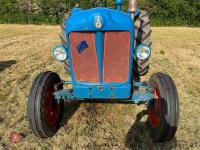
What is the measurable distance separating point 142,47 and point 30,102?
175 cm

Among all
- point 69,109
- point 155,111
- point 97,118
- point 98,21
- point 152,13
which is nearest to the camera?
point 98,21

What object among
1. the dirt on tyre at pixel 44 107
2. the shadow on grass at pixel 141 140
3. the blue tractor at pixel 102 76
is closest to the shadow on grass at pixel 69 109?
the dirt on tyre at pixel 44 107

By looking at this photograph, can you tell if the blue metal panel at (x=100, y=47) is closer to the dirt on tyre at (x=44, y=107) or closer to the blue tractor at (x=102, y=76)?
the blue tractor at (x=102, y=76)

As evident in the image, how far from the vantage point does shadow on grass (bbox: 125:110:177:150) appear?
4.79 meters

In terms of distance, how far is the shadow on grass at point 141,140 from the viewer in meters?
4.79

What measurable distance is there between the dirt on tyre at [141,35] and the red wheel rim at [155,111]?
1395 millimetres

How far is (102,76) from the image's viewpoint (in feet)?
16.1

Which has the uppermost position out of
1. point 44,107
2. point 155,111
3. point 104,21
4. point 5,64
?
point 104,21

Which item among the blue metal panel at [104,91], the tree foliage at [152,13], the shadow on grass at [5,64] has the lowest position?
the tree foliage at [152,13]

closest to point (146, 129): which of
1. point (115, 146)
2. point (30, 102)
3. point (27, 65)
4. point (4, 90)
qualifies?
point (115, 146)

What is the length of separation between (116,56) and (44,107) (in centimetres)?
125

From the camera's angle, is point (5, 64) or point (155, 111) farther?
point (5, 64)

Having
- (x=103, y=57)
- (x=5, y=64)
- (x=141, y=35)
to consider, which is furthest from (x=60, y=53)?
(x=5, y=64)

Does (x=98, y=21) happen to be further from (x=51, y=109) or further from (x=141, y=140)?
(x=141, y=140)
